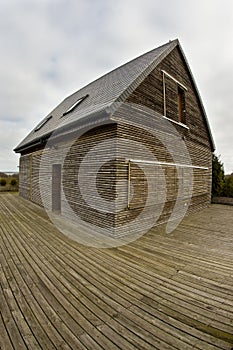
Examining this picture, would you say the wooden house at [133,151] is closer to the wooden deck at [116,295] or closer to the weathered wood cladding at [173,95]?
the weathered wood cladding at [173,95]

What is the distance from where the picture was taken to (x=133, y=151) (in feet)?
19.7

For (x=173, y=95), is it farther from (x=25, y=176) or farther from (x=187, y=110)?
(x=25, y=176)

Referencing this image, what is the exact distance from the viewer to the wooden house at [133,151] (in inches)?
223

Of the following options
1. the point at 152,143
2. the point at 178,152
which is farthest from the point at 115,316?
the point at 178,152

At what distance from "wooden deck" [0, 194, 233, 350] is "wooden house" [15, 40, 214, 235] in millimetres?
1505

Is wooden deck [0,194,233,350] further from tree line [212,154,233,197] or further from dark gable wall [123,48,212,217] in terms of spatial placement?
tree line [212,154,233,197]

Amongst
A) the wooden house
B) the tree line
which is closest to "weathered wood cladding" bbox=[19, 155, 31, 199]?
the wooden house

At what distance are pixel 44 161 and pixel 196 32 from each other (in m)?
8.51

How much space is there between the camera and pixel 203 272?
12.0ft

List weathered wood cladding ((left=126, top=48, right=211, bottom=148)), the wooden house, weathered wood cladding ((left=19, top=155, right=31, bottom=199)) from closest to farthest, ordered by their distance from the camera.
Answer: the wooden house
weathered wood cladding ((left=126, top=48, right=211, bottom=148))
weathered wood cladding ((left=19, top=155, right=31, bottom=199))

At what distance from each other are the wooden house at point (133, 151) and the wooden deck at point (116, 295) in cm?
151

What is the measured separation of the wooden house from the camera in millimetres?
5662

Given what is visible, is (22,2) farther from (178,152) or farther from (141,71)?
(178,152)

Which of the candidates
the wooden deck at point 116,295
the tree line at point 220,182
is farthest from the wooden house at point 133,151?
the tree line at point 220,182
